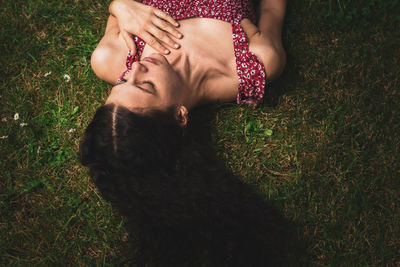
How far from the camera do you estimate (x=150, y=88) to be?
2.13 m

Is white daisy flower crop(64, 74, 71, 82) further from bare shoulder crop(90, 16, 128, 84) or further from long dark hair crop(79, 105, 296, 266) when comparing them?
long dark hair crop(79, 105, 296, 266)

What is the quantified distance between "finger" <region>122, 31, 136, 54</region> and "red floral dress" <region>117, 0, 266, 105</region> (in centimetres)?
5

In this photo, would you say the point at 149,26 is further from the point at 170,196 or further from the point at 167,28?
the point at 170,196

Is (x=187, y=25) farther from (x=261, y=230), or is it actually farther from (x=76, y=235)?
(x=76, y=235)

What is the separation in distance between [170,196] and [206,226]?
37 centimetres

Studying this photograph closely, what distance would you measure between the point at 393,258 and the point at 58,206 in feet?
10.5

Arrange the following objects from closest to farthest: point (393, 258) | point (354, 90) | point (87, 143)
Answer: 1. point (87, 143)
2. point (393, 258)
3. point (354, 90)

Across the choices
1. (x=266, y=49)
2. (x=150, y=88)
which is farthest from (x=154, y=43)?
(x=266, y=49)

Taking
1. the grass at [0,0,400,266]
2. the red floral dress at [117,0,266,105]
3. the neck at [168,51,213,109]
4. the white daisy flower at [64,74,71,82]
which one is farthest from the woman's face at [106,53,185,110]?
the white daisy flower at [64,74,71,82]

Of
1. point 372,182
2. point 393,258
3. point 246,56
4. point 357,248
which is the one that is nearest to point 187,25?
point 246,56

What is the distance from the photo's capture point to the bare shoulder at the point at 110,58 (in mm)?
2732

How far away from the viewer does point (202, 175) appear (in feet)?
7.63

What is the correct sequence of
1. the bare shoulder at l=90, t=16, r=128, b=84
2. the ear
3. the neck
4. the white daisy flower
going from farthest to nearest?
1. the white daisy flower
2. the bare shoulder at l=90, t=16, r=128, b=84
3. the neck
4. the ear

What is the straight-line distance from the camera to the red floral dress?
2539 millimetres
